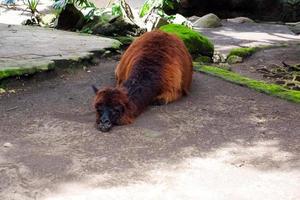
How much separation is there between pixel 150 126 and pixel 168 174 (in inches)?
45.8

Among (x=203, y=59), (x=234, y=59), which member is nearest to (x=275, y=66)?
(x=234, y=59)

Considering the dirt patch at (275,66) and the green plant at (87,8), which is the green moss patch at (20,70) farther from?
the green plant at (87,8)

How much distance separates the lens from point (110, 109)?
5176 mm

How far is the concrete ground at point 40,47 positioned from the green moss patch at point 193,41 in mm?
1071

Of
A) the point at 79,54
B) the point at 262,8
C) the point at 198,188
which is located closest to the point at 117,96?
the point at 198,188

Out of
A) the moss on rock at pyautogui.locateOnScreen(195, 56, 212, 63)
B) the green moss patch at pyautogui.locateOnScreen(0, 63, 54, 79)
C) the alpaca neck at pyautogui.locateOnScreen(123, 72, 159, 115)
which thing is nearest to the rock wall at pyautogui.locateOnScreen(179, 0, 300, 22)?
the moss on rock at pyautogui.locateOnScreen(195, 56, 212, 63)

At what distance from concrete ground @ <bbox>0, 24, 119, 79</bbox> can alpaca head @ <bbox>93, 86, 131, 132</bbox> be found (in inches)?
72.0

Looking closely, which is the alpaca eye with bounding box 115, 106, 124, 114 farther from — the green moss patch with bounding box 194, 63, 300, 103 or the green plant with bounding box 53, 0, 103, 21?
the green plant with bounding box 53, 0, 103, 21

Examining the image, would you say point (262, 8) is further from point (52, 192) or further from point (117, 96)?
point (52, 192)

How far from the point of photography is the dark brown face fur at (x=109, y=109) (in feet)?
16.8

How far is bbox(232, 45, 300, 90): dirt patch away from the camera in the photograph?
8.17 metres

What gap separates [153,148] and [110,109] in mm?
705

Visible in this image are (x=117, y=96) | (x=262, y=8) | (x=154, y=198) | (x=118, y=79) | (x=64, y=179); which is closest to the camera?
(x=154, y=198)

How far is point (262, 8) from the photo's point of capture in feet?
65.8
